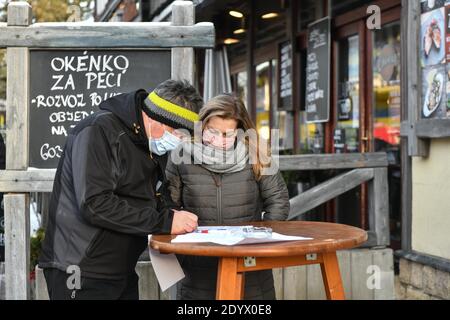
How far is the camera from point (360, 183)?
527 centimetres

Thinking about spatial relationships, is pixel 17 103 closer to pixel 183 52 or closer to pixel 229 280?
pixel 183 52

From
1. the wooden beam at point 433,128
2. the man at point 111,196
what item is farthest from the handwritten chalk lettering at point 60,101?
the wooden beam at point 433,128

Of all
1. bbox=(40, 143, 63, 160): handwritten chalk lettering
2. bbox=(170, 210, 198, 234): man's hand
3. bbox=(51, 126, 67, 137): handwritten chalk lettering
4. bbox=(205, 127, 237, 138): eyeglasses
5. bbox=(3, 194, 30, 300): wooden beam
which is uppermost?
bbox=(51, 126, 67, 137): handwritten chalk lettering

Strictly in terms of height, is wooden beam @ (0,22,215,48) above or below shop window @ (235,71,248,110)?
below

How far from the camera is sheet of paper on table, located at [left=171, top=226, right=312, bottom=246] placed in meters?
2.68

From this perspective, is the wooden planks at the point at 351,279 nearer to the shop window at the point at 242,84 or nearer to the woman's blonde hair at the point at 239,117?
the woman's blonde hair at the point at 239,117

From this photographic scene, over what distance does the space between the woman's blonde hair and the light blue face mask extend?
0.64ft

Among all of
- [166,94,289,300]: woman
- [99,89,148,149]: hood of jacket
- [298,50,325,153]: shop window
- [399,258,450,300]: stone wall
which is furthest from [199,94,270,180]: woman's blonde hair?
[298,50,325,153]: shop window

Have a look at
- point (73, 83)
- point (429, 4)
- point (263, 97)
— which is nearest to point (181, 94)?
point (73, 83)

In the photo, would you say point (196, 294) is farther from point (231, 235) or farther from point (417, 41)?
point (417, 41)

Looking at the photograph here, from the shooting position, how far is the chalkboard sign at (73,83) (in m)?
4.29

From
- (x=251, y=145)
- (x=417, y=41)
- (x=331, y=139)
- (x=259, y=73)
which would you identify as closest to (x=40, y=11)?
(x=259, y=73)

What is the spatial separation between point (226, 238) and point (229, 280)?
0.16 metres

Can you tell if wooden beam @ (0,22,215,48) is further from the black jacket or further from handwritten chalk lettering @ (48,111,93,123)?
the black jacket
